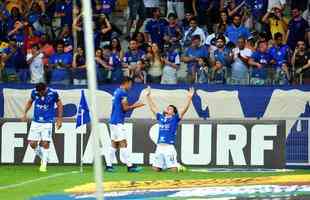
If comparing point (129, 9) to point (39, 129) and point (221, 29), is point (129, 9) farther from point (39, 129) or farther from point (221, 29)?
point (39, 129)

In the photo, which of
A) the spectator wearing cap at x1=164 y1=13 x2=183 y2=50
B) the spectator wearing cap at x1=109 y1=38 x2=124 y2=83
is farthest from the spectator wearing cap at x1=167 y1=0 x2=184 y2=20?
the spectator wearing cap at x1=109 y1=38 x2=124 y2=83

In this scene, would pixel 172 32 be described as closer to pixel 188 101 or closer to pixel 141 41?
pixel 141 41

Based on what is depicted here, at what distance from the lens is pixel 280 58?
78.5 feet

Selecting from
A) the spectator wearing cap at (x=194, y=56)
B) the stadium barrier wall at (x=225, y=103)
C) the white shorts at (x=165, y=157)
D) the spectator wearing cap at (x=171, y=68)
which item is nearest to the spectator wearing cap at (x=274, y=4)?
the spectator wearing cap at (x=194, y=56)

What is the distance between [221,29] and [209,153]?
4.46 metres

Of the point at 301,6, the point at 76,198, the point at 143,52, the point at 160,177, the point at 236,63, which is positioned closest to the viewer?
the point at 76,198

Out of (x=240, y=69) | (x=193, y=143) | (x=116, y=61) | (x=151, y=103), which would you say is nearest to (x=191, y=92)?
(x=151, y=103)

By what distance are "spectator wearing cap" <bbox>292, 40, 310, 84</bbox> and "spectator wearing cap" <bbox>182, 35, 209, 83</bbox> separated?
235cm

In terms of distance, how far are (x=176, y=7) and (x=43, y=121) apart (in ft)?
25.9

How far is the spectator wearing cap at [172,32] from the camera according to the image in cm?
2597

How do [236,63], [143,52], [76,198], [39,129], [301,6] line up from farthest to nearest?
[301,6], [143,52], [236,63], [39,129], [76,198]


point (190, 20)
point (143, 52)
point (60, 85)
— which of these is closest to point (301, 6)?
point (190, 20)

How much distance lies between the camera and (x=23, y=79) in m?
24.9

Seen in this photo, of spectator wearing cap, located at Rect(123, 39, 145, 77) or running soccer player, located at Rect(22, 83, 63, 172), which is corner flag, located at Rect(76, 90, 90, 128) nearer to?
running soccer player, located at Rect(22, 83, 63, 172)
